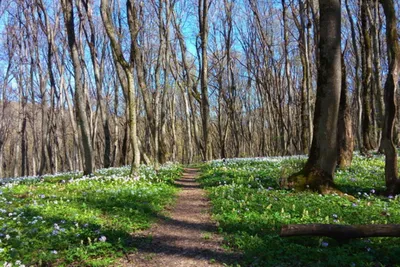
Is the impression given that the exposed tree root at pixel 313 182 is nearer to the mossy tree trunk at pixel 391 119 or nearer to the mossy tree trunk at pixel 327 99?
the mossy tree trunk at pixel 327 99

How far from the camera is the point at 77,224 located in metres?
5.06

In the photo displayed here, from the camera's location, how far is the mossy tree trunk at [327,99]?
301 inches

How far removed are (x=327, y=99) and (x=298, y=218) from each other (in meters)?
3.45

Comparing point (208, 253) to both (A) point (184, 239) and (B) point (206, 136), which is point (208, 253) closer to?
(A) point (184, 239)

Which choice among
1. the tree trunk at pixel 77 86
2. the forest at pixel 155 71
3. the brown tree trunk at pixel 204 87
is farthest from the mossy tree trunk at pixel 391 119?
the brown tree trunk at pixel 204 87

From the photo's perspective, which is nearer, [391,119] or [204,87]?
[391,119]

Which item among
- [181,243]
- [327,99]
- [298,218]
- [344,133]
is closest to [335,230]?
[298,218]

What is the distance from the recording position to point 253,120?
50219mm

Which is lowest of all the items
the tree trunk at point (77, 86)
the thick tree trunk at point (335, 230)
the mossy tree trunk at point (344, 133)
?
the thick tree trunk at point (335, 230)

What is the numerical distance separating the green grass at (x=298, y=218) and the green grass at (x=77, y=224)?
1720 millimetres

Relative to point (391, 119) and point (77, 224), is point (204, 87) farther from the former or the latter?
point (77, 224)

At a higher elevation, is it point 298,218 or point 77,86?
point 77,86

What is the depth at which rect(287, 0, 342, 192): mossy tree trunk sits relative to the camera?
7.66 m

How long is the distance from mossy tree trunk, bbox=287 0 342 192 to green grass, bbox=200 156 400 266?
74 cm
